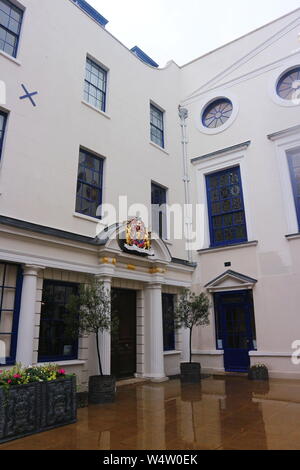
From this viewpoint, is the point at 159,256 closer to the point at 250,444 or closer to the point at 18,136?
the point at 18,136

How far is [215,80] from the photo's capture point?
1513 cm

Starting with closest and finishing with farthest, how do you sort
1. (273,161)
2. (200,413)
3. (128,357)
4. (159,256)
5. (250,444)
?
(250,444) → (200,413) → (128,357) → (159,256) → (273,161)

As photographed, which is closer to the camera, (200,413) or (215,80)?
(200,413)

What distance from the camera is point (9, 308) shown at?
7762 mm

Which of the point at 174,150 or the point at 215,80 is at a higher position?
the point at 215,80

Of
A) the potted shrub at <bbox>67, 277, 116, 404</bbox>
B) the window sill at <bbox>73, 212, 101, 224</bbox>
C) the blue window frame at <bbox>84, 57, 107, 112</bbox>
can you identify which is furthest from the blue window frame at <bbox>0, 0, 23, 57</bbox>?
the potted shrub at <bbox>67, 277, 116, 404</bbox>

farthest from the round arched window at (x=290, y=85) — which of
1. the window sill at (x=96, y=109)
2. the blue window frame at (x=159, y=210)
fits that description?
the window sill at (x=96, y=109)

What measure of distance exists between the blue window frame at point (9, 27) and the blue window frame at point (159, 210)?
642 cm

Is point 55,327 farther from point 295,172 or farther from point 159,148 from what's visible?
point 295,172

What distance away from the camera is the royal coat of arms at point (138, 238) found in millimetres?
10547

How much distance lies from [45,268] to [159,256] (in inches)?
171

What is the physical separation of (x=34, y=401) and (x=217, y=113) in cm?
1345

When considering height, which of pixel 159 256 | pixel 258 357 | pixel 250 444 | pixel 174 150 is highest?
pixel 174 150

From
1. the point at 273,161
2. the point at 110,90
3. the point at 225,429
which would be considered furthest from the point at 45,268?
the point at 273,161
